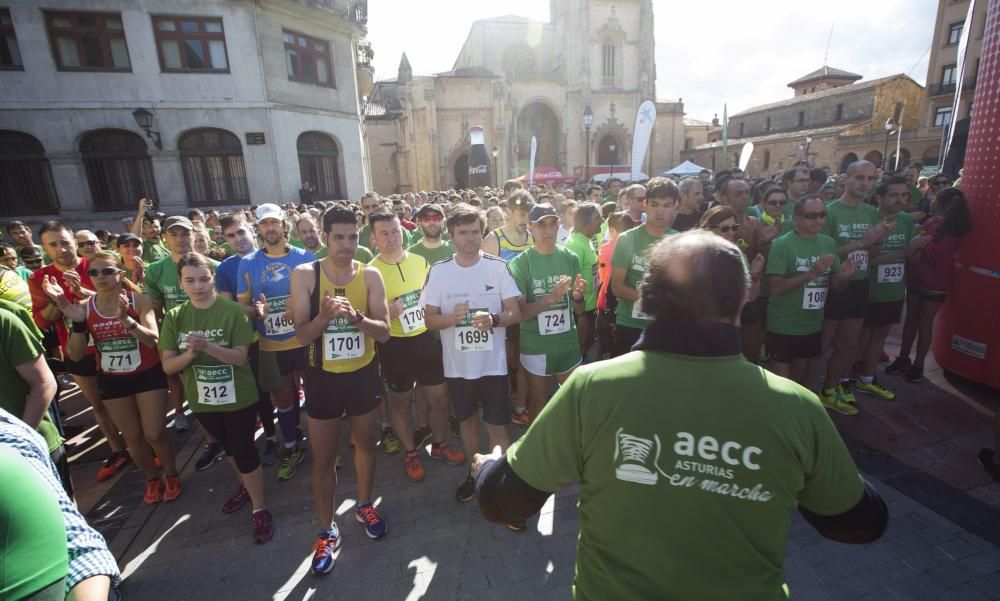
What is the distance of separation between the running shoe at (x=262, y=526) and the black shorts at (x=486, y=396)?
5.33 feet

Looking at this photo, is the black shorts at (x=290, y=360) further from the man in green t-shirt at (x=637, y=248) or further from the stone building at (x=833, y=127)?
the stone building at (x=833, y=127)

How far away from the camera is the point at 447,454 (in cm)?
436

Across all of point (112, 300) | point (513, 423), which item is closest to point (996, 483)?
point (513, 423)

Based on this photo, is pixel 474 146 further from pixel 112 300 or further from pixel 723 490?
pixel 723 490

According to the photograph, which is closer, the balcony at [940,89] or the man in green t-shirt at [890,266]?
the man in green t-shirt at [890,266]

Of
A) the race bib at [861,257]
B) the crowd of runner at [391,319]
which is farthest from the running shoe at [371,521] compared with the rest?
the race bib at [861,257]

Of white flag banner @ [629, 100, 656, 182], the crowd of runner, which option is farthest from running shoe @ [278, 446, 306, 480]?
white flag banner @ [629, 100, 656, 182]

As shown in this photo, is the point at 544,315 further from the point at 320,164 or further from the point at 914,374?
the point at 320,164

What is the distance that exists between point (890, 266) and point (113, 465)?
26.1ft

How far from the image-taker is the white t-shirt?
3525 millimetres

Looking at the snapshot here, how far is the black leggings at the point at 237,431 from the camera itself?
133 inches

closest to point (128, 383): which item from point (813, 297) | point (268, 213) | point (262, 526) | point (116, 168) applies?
point (262, 526)

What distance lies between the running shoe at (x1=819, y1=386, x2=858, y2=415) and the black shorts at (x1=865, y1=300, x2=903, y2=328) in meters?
0.87

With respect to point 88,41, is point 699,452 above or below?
below
